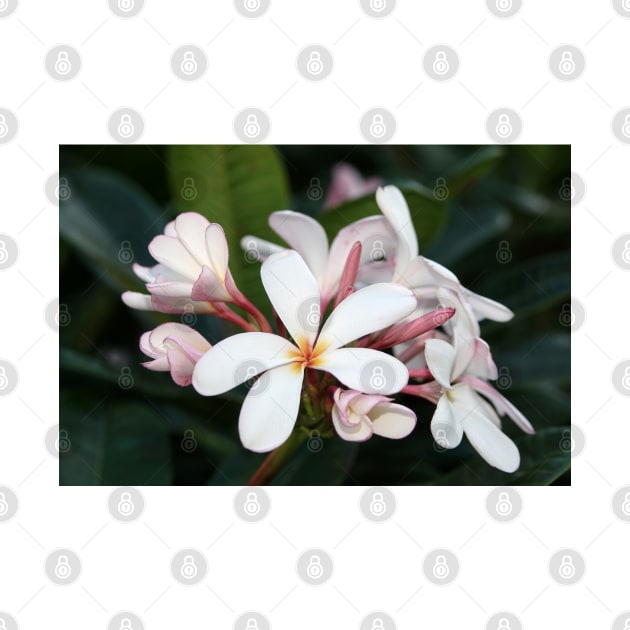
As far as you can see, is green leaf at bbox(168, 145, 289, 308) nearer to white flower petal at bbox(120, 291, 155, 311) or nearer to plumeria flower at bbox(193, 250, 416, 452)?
white flower petal at bbox(120, 291, 155, 311)

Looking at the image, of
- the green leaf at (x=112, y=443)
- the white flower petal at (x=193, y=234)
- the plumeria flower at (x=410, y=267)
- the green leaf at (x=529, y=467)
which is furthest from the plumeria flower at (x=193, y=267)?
the green leaf at (x=529, y=467)

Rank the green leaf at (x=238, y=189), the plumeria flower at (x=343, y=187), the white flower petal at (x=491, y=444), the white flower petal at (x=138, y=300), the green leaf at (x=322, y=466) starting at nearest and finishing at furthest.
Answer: the white flower petal at (x=491, y=444) < the white flower petal at (x=138, y=300) < the green leaf at (x=322, y=466) < the green leaf at (x=238, y=189) < the plumeria flower at (x=343, y=187)

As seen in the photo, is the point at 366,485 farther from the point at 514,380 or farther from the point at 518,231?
the point at 518,231

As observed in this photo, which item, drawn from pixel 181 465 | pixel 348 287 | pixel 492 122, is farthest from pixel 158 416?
pixel 492 122

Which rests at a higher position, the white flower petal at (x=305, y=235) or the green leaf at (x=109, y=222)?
the white flower petal at (x=305, y=235)

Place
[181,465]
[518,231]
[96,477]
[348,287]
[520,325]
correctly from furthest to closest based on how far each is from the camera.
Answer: [518,231], [520,325], [181,465], [96,477], [348,287]

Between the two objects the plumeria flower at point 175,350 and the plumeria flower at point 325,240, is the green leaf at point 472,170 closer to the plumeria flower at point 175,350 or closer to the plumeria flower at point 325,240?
the plumeria flower at point 325,240
